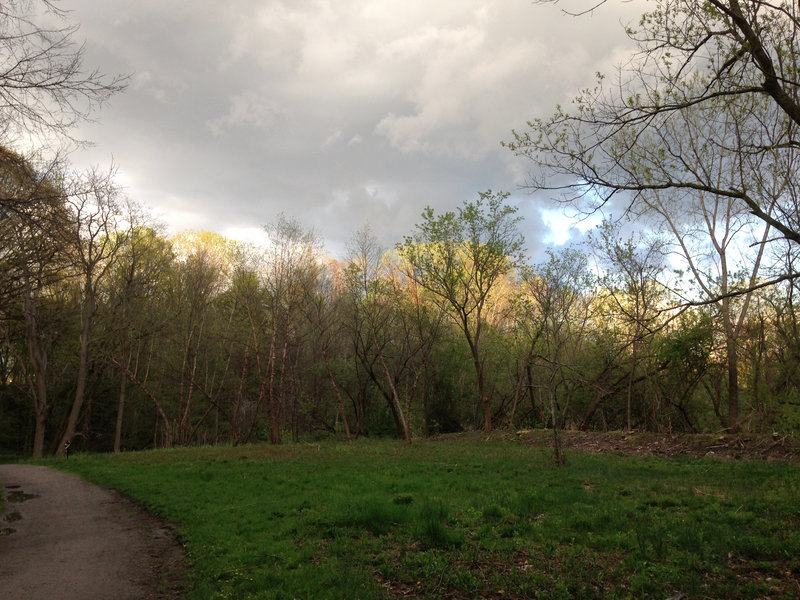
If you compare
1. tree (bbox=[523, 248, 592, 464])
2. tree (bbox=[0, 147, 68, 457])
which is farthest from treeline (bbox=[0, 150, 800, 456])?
tree (bbox=[0, 147, 68, 457])

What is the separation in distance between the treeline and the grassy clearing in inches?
270

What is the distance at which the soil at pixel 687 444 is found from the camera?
1243cm

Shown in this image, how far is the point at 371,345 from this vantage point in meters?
24.5

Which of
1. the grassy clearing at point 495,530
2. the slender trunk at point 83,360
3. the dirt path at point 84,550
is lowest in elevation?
the dirt path at point 84,550

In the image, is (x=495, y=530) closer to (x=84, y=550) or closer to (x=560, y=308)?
(x=84, y=550)

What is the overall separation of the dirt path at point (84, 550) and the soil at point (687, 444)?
12611 millimetres

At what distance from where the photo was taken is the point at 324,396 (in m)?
28.9

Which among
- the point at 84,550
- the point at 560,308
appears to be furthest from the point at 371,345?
the point at 84,550

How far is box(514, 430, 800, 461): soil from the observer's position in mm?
12430

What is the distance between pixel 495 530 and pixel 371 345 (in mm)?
A: 18231

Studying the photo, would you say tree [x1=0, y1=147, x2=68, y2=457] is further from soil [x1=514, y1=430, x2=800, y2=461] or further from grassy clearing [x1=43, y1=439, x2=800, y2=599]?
soil [x1=514, y1=430, x2=800, y2=461]

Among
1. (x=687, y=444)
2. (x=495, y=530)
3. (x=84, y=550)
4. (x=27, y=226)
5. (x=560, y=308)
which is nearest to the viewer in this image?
(x=495, y=530)

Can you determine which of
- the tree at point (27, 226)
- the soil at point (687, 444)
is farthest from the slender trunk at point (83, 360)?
the soil at point (687, 444)

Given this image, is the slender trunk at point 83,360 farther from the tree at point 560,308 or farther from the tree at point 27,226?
the tree at point 560,308
